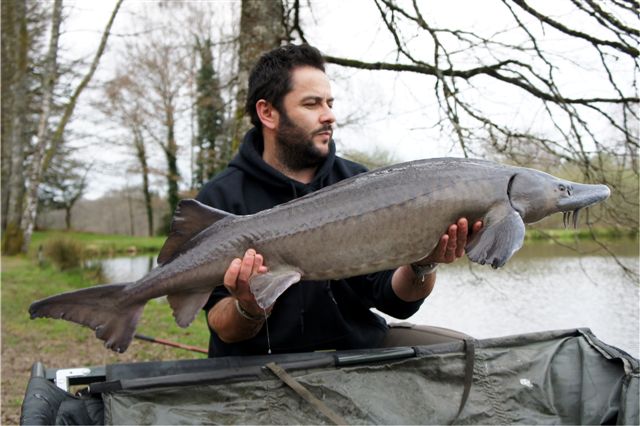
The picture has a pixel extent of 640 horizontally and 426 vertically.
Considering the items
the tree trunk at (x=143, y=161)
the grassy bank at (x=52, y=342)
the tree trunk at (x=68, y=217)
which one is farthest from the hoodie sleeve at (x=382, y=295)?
the tree trunk at (x=68, y=217)

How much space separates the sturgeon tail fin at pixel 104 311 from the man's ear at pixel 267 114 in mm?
1290

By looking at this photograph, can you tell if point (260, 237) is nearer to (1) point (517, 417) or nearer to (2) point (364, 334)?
(2) point (364, 334)

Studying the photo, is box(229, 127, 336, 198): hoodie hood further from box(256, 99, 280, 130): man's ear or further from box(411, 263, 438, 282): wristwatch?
box(411, 263, 438, 282): wristwatch

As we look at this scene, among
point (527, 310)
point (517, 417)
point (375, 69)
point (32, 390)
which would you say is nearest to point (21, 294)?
point (375, 69)

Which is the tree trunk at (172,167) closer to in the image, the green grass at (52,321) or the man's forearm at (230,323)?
the green grass at (52,321)

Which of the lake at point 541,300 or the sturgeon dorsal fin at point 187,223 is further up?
the sturgeon dorsal fin at point 187,223

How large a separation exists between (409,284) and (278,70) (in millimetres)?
1399

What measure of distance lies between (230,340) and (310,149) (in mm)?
1121

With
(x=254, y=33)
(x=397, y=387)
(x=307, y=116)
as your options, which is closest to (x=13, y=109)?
(x=254, y=33)

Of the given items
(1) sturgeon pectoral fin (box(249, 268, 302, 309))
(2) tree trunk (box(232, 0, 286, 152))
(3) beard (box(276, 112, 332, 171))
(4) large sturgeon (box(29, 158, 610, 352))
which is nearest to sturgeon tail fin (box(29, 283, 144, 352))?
(4) large sturgeon (box(29, 158, 610, 352))

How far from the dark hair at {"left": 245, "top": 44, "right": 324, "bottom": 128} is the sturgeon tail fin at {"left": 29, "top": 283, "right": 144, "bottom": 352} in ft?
4.51

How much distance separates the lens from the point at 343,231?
8.23ft

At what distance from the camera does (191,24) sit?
2183cm

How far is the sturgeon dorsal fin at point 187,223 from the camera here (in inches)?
106
